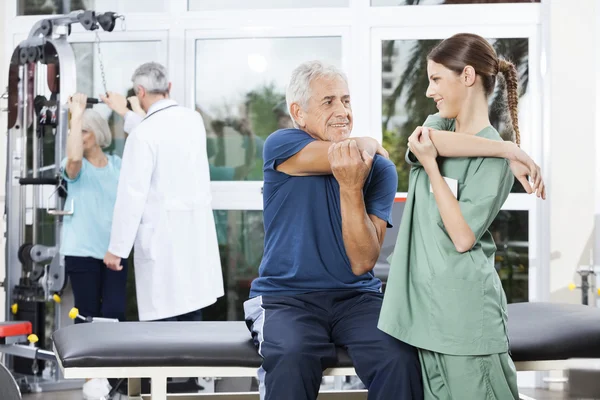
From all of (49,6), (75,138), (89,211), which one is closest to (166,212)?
(89,211)

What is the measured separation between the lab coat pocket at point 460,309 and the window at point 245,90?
8.74 ft

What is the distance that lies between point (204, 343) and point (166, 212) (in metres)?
1.70

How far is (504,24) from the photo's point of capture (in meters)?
4.21

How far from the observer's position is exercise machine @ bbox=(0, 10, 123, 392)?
376 cm

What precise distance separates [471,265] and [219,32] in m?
2.90

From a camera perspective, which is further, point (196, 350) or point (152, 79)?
point (152, 79)

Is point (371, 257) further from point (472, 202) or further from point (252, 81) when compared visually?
point (252, 81)

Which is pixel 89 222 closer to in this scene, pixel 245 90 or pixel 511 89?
pixel 245 90

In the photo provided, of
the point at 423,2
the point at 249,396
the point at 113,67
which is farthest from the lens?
the point at 113,67

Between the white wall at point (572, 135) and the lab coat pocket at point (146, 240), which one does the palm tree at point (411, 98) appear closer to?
the white wall at point (572, 135)

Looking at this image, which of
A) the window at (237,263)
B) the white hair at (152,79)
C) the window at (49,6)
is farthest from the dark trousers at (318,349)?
the window at (49,6)

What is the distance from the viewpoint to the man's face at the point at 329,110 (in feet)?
7.06

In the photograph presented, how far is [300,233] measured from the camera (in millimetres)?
2080

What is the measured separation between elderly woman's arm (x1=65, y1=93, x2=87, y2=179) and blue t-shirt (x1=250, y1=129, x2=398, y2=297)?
185cm
